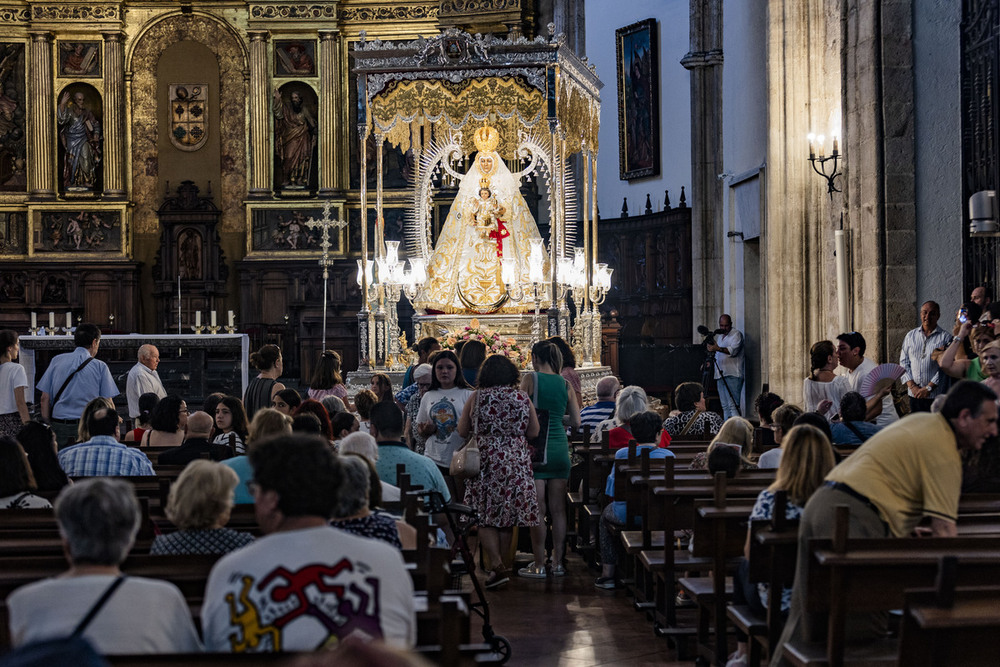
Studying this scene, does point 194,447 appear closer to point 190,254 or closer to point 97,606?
point 97,606

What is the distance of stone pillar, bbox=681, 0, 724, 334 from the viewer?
1914cm

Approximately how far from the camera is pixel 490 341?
14.7 meters

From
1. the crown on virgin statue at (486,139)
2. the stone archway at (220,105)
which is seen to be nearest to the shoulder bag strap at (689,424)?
the crown on virgin statue at (486,139)

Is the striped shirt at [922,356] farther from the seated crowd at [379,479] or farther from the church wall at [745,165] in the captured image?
the church wall at [745,165]

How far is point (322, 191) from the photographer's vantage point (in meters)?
21.4

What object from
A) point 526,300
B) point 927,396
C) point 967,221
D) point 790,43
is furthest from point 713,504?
point 526,300

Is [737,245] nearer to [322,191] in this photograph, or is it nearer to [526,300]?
[526,300]

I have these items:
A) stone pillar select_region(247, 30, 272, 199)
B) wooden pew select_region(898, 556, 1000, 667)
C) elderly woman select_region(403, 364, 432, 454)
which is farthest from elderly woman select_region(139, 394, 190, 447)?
stone pillar select_region(247, 30, 272, 199)

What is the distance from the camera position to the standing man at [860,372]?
27.1 feet

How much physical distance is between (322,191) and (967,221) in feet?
43.6

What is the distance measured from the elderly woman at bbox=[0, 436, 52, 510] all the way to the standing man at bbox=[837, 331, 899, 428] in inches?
205

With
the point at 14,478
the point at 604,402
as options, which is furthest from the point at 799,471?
the point at 604,402

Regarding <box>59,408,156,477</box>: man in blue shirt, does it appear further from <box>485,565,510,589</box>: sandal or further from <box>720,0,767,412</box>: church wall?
<box>720,0,767,412</box>: church wall

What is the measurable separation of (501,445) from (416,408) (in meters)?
1.22
